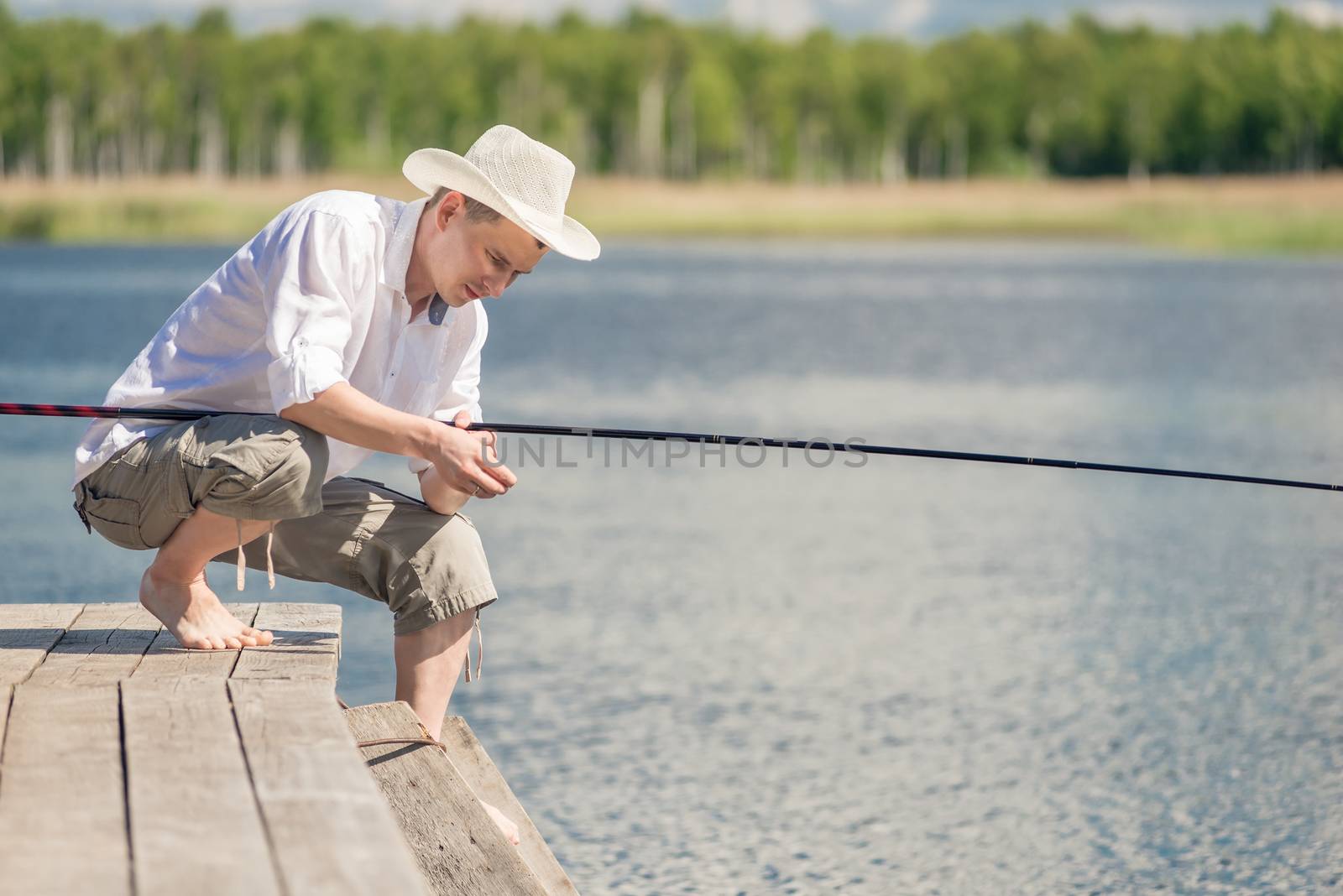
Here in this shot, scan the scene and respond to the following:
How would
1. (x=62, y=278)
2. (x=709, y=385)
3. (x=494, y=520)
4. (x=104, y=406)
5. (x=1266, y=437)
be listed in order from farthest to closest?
(x=62, y=278)
(x=709, y=385)
(x=1266, y=437)
(x=494, y=520)
(x=104, y=406)

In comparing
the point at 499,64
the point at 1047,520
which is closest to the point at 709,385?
Answer: the point at 1047,520

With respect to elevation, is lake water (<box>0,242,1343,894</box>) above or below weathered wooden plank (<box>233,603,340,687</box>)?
below

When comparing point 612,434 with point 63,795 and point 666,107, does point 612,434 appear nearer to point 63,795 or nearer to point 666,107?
point 63,795

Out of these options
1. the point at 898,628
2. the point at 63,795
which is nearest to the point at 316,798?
the point at 63,795

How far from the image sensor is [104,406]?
2893mm

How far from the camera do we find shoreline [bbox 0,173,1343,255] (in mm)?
33719

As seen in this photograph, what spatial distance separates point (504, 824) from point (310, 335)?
861 millimetres

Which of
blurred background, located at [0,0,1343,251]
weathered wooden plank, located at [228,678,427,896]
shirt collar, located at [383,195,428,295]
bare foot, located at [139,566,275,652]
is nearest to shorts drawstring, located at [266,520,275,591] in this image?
bare foot, located at [139,566,275,652]

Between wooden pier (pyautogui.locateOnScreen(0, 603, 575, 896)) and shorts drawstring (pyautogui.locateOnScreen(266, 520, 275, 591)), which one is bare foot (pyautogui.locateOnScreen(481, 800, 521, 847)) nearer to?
wooden pier (pyautogui.locateOnScreen(0, 603, 575, 896))

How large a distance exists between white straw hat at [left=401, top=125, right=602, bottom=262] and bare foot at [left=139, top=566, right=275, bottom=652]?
32.0 inches

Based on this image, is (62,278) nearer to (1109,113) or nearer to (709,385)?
(709,385)

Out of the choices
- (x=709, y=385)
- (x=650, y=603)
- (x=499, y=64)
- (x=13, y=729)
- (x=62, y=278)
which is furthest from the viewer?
(x=499, y=64)

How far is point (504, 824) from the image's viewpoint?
285cm

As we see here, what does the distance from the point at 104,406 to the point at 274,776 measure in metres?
0.98
